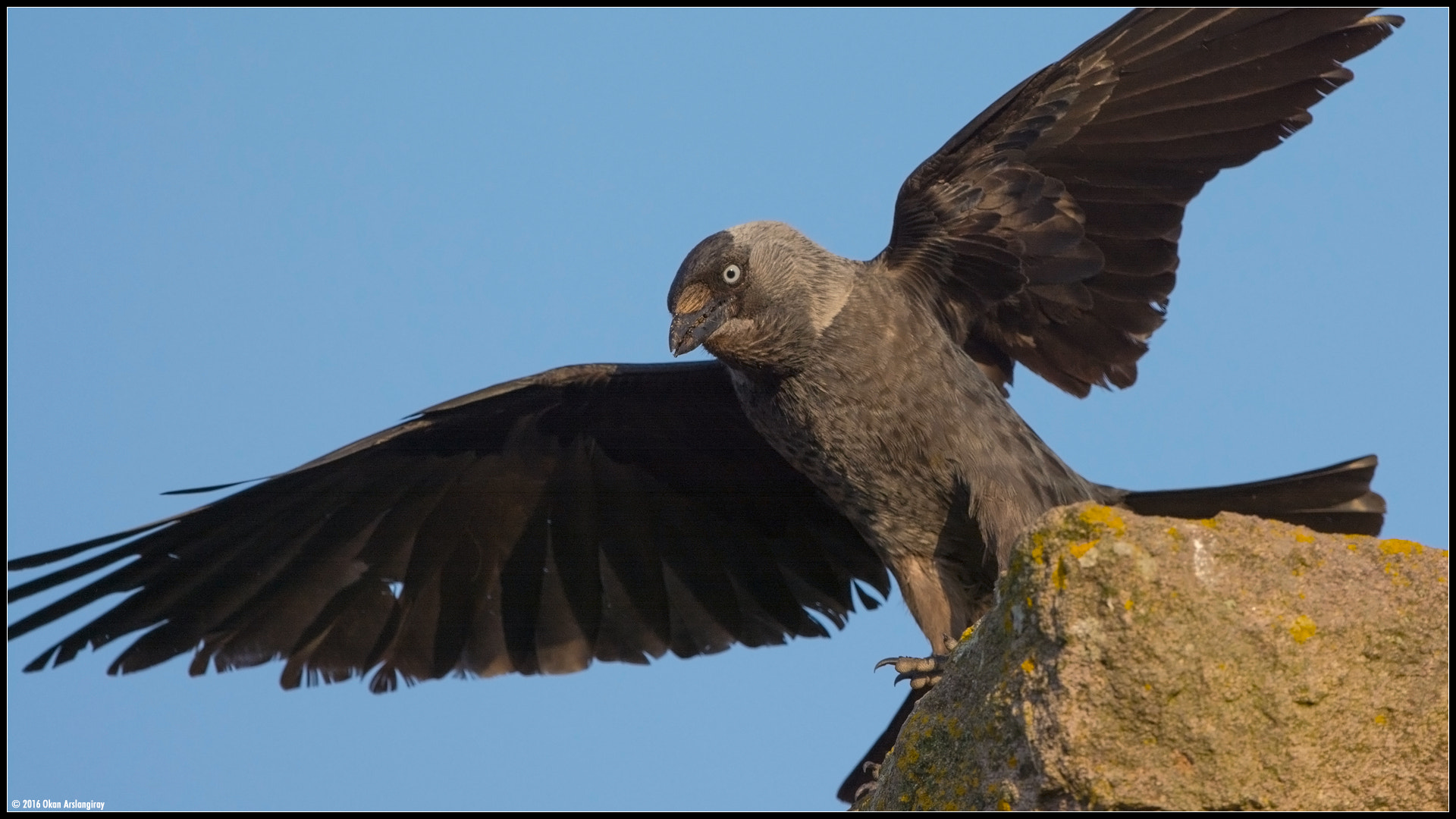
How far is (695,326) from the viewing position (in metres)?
6.08

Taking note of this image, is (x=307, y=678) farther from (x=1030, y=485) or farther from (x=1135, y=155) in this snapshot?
(x=1135, y=155)

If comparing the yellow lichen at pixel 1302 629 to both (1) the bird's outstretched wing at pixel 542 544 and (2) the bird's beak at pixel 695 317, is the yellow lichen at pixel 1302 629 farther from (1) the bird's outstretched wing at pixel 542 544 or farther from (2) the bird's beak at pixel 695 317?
(1) the bird's outstretched wing at pixel 542 544

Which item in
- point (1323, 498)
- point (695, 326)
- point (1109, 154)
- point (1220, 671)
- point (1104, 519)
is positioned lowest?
point (1220, 671)

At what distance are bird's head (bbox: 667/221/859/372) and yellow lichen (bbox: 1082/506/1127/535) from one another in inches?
102

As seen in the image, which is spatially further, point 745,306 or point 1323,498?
point 745,306

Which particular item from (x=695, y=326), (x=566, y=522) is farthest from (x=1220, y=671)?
(x=566, y=522)

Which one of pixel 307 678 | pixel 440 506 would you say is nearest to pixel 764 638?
pixel 440 506

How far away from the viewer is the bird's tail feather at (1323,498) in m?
5.46

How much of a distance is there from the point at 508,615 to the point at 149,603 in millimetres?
1735

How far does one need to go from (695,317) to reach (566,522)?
1869mm

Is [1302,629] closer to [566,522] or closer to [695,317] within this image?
[695,317]

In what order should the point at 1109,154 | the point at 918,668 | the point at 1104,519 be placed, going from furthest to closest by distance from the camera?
the point at 1109,154, the point at 918,668, the point at 1104,519

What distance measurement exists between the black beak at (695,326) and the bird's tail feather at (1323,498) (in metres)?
2.11

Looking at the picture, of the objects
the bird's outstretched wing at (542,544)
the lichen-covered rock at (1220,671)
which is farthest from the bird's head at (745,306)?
the lichen-covered rock at (1220,671)
